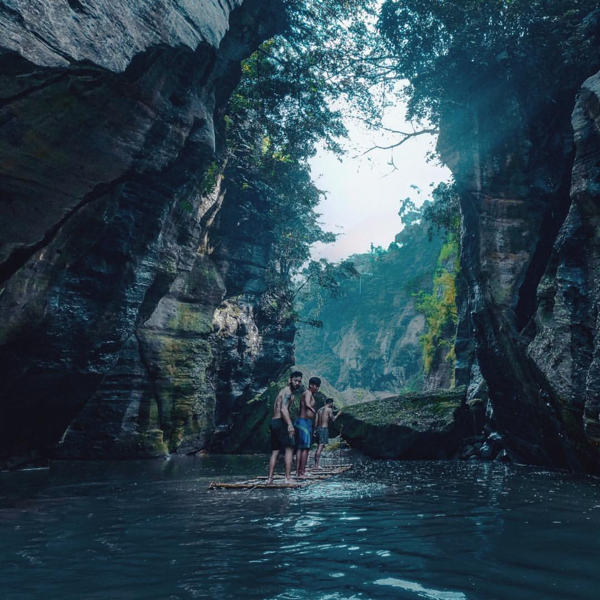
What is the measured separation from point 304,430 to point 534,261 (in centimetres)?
812

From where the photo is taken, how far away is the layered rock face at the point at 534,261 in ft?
29.7

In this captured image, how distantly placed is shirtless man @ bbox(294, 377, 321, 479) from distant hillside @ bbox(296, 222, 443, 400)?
4273cm

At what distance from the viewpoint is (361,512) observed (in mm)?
5289

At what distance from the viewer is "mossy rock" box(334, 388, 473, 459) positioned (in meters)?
13.9

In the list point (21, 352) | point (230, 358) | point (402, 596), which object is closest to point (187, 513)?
point (402, 596)

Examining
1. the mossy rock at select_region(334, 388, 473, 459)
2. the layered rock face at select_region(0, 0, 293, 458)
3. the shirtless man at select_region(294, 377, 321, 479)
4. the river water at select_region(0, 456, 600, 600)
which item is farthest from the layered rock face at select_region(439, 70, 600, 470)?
the layered rock face at select_region(0, 0, 293, 458)

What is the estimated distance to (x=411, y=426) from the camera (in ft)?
46.1

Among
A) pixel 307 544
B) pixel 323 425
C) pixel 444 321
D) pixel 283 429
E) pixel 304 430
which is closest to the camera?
pixel 307 544

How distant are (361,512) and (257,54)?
16023 mm

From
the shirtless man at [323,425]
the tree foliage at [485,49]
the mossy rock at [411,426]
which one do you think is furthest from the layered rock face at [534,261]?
the shirtless man at [323,425]

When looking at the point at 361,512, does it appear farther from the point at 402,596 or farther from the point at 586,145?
the point at 586,145

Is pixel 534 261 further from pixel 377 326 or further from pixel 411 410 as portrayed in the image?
pixel 377 326

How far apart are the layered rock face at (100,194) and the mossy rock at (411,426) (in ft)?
25.3

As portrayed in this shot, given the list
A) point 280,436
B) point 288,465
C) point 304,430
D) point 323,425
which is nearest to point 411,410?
point 323,425
